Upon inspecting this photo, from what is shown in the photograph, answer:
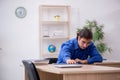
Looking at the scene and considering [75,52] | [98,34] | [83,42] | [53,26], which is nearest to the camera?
[83,42]

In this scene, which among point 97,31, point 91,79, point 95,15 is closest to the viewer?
point 91,79

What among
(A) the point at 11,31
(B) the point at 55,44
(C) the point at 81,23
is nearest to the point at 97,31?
(C) the point at 81,23

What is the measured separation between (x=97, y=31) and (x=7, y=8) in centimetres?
207

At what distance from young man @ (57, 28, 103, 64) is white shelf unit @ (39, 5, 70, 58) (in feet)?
8.82

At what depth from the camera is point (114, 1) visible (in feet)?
20.7

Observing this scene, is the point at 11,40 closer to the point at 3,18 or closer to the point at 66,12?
the point at 3,18

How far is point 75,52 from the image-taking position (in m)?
3.04

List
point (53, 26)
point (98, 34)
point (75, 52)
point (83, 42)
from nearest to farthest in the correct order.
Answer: point (83, 42) < point (75, 52) < point (98, 34) < point (53, 26)

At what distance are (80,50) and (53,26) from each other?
9.95ft

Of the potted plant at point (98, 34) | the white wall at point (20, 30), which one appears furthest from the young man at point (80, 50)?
the white wall at point (20, 30)

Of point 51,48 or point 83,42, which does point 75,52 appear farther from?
point 51,48

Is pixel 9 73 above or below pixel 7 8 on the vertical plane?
below

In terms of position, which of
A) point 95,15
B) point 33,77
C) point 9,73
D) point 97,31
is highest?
point 95,15

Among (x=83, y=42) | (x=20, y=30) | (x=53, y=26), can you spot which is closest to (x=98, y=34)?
(x=53, y=26)
